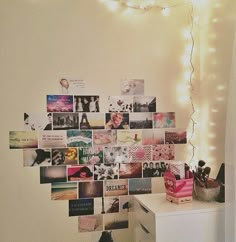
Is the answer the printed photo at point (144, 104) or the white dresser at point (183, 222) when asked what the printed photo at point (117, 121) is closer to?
the printed photo at point (144, 104)

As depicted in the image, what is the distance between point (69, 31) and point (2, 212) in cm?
121

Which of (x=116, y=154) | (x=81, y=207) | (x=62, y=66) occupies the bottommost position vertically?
(x=81, y=207)

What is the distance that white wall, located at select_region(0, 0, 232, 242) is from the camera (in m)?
1.77

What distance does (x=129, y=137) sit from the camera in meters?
1.95

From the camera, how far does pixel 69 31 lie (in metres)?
1.85

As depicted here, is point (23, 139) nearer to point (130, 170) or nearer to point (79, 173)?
point (79, 173)

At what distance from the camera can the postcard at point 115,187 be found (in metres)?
1.94

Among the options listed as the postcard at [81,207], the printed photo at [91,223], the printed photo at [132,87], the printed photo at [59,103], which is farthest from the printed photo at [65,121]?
the printed photo at [91,223]

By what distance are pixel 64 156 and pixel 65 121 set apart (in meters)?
0.23

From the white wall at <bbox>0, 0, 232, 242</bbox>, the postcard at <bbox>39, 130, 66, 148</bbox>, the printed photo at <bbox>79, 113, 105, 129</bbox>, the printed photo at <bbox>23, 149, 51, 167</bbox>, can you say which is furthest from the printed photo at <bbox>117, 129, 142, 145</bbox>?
the printed photo at <bbox>23, 149, 51, 167</bbox>

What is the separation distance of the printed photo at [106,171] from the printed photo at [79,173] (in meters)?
0.04

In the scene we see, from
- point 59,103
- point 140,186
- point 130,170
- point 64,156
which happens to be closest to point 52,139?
point 64,156

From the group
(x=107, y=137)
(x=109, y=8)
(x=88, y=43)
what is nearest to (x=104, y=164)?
(x=107, y=137)

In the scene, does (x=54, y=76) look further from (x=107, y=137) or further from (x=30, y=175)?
(x=30, y=175)
